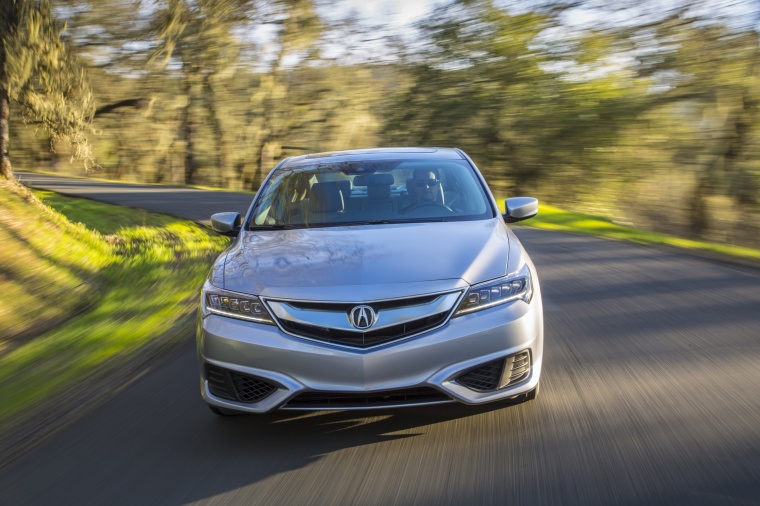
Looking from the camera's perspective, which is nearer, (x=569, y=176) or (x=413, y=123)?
(x=569, y=176)

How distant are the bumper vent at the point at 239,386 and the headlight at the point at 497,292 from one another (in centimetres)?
105

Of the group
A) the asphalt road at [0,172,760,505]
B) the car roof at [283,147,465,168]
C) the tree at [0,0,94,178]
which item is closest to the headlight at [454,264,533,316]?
the asphalt road at [0,172,760,505]

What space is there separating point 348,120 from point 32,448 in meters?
26.3

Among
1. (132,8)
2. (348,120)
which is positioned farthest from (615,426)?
(348,120)

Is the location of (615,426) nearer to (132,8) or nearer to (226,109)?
(132,8)

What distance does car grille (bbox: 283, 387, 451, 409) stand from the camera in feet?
12.9

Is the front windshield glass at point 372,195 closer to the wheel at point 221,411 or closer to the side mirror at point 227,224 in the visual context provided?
the side mirror at point 227,224

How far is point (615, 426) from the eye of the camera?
412 centimetres

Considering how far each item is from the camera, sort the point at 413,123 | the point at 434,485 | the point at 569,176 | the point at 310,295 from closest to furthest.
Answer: the point at 434,485 → the point at 310,295 → the point at 569,176 → the point at 413,123

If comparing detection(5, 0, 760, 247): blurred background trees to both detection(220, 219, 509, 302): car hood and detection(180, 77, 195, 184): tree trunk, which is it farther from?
detection(220, 219, 509, 302): car hood

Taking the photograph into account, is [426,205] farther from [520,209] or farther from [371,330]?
[371,330]

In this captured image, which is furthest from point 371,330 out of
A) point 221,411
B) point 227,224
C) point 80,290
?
point 80,290

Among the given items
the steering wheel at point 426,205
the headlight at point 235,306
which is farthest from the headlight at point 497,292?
the steering wheel at point 426,205

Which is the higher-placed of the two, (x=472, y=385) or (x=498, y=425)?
(x=472, y=385)
